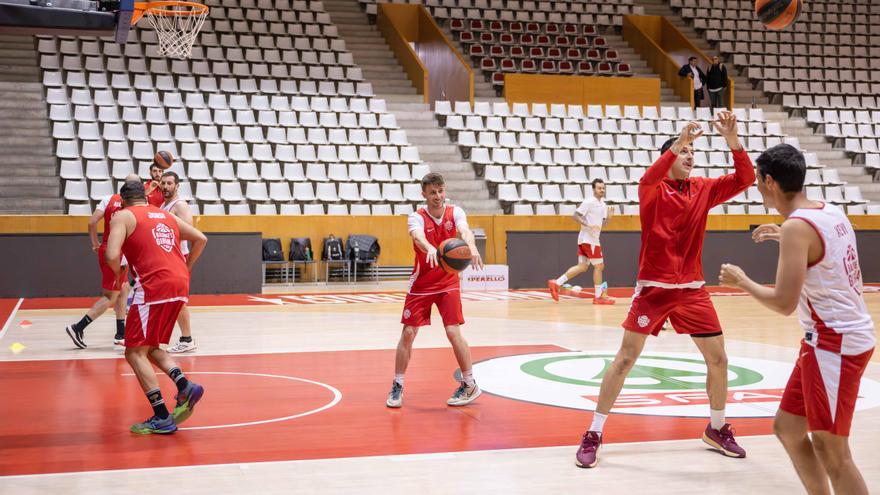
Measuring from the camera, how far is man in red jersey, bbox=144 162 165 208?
973 cm

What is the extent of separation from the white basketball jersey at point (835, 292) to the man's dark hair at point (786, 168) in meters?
0.14

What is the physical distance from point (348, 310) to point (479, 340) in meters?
3.59

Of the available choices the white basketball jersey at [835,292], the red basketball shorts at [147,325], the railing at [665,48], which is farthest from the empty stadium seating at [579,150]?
the white basketball jersey at [835,292]

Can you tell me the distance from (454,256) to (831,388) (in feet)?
10.3

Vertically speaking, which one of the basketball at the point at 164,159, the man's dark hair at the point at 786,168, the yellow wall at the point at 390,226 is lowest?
the yellow wall at the point at 390,226

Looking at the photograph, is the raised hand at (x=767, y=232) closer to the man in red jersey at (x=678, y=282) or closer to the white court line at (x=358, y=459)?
the man in red jersey at (x=678, y=282)

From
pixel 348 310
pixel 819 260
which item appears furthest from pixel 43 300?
pixel 819 260

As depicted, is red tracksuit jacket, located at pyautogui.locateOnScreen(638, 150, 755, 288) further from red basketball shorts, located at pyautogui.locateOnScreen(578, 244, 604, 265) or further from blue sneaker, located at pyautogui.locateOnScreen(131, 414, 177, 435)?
red basketball shorts, located at pyautogui.locateOnScreen(578, 244, 604, 265)

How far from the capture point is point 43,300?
1486 centimetres

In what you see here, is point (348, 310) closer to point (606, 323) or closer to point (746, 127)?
point (606, 323)

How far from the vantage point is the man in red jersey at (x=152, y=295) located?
591 centimetres

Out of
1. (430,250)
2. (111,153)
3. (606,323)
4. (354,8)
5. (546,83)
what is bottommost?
(606,323)

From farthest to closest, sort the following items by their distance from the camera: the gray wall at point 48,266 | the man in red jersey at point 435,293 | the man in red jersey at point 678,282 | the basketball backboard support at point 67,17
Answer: the gray wall at point 48,266, the man in red jersey at point 435,293, the basketball backboard support at point 67,17, the man in red jersey at point 678,282

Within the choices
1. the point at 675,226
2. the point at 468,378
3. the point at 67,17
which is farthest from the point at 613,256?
the point at 67,17
